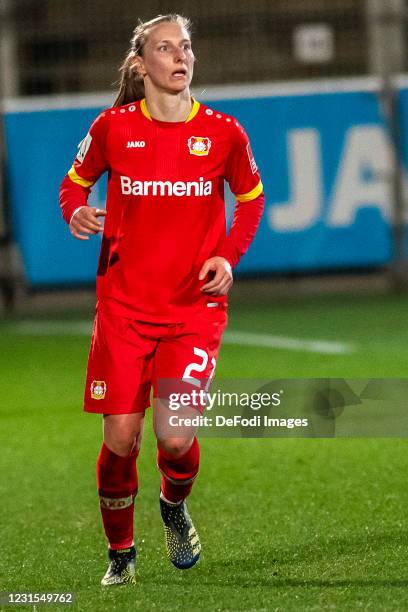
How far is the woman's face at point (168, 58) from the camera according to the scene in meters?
4.94

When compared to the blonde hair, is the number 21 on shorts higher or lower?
lower

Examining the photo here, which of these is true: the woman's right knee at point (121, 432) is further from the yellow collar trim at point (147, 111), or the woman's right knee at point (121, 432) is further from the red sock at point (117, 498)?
the yellow collar trim at point (147, 111)

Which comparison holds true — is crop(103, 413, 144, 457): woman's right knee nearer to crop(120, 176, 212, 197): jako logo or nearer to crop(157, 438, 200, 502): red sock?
crop(157, 438, 200, 502): red sock

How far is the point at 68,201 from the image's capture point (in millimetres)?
5094

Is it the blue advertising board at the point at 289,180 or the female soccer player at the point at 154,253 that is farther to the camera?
the blue advertising board at the point at 289,180

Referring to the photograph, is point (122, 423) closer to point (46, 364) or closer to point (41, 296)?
point (46, 364)

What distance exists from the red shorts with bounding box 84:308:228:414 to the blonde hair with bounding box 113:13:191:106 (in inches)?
32.2

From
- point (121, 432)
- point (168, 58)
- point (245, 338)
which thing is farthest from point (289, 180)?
point (121, 432)

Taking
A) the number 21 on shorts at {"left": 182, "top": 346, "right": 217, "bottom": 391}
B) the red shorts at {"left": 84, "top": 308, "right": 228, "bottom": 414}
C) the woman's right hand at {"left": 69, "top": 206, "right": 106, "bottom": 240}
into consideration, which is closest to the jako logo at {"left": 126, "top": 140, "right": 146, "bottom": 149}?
the woman's right hand at {"left": 69, "top": 206, "right": 106, "bottom": 240}

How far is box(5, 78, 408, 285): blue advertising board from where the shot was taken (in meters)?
13.6

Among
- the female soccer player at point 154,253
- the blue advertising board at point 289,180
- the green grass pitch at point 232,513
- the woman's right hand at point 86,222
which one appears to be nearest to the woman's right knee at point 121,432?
the female soccer player at point 154,253

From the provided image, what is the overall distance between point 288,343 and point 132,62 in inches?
256

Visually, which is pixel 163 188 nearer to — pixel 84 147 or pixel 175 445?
pixel 84 147

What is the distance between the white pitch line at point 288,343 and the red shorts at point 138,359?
583cm
